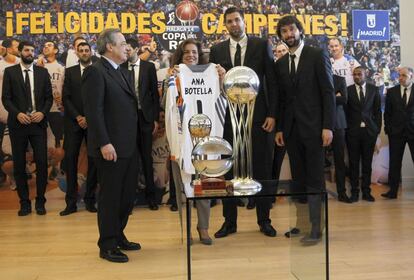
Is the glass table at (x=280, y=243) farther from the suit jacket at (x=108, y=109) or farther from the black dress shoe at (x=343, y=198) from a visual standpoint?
the black dress shoe at (x=343, y=198)

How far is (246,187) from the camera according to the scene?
8.27ft

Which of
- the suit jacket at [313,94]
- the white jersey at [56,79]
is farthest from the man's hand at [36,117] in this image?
the suit jacket at [313,94]

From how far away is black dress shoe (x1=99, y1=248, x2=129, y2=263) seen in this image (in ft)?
10.9

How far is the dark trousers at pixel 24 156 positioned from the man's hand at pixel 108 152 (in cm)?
238

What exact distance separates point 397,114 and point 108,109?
13.0 ft

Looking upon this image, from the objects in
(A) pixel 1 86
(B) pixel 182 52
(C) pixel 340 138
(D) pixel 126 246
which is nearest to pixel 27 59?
(A) pixel 1 86

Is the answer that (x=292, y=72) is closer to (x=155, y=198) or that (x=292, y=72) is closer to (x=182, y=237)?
(x=182, y=237)

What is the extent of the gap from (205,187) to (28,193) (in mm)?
3594

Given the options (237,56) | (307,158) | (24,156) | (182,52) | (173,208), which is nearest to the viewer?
(307,158)

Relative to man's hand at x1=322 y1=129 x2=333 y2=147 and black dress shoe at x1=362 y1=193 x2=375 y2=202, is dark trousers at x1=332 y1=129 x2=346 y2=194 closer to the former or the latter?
black dress shoe at x1=362 y1=193 x2=375 y2=202

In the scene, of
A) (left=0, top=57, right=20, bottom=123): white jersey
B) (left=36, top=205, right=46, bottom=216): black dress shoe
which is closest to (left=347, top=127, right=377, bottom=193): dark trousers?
(left=36, top=205, right=46, bottom=216): black dress shoe

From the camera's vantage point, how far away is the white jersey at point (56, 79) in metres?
5.80

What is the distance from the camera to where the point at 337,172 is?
5910 millimetres

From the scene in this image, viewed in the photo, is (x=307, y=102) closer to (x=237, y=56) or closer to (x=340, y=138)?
(x=237, y=56)
